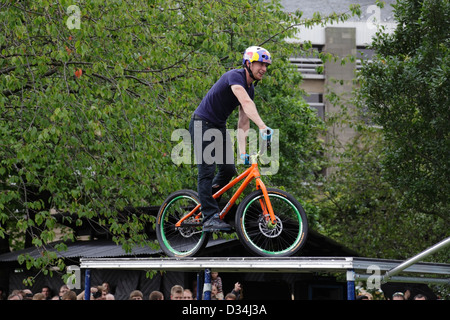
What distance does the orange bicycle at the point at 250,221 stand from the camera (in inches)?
263

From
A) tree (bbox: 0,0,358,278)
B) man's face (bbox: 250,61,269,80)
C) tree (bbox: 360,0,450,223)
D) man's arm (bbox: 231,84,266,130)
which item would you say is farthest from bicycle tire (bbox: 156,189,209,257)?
tree (bbox: 360,0,450,223)

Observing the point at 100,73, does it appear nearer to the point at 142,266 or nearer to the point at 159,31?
the point at 159,31

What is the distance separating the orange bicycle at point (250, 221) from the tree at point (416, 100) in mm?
6765

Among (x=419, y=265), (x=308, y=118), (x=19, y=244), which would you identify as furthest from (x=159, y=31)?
(x=19, y=244)

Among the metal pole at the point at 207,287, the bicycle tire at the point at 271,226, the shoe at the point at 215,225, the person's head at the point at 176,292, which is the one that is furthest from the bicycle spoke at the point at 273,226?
the person's head at the point at 176,292

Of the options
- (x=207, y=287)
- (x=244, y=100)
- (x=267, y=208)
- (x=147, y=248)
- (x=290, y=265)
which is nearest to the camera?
(x=290, y=265)

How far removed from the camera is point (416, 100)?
13969 mm

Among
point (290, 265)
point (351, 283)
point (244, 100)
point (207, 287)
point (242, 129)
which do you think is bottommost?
point (207, 287)

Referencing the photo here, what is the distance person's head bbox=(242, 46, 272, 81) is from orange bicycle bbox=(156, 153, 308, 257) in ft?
3.25

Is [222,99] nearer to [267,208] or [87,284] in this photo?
[267,208]

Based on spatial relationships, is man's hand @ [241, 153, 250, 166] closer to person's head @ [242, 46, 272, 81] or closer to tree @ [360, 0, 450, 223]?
person's head @ [242, 46, 272, 81]

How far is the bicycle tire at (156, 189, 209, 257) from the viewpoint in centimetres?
757

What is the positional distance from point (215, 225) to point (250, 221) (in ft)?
1.24

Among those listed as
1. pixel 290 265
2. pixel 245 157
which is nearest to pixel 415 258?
pixel 290 265
